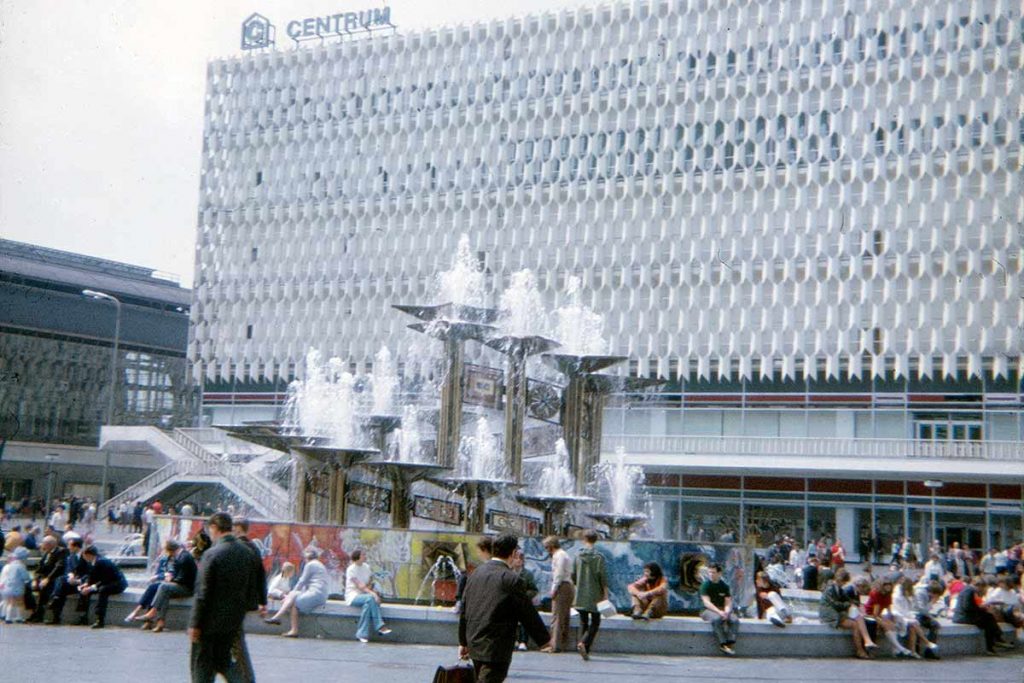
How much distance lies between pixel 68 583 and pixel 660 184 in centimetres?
5145

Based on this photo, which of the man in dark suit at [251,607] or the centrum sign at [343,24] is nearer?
the man in dark suit at [251,607]

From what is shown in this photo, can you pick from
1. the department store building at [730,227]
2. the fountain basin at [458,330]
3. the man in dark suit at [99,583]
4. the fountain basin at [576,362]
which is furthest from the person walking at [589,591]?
the department store building at [730,227]

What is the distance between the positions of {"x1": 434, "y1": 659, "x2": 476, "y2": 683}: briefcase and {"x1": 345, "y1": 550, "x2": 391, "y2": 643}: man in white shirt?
9181 mm

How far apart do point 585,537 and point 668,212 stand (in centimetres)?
5053

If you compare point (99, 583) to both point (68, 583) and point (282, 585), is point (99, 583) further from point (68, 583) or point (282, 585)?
point (282, 585)

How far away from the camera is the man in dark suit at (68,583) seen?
18641 mm

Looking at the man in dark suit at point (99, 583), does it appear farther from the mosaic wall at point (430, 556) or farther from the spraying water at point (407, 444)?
the spraying water at point (407, 444)

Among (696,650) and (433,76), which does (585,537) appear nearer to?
(696,650)

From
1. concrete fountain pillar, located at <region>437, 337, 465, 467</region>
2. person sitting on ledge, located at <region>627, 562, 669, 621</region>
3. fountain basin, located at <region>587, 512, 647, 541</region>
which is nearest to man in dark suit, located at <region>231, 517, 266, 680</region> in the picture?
person sitting on ledge, located at <region>627, 562, 669, 621</region>

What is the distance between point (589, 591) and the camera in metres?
17.0

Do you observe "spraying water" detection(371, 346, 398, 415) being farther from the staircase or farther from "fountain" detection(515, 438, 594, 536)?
"fountain" detection(515, 438, 594, 536)

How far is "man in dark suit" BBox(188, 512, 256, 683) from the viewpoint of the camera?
33.1 feet

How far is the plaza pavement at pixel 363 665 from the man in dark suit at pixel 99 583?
382 millimetres

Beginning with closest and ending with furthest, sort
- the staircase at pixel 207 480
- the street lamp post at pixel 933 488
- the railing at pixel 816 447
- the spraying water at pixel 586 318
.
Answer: the railing at pixel 816 447
the street lamp post at pixel 933 488
the staircase at pixel 207 480
the spraying water at pixel 586 318
